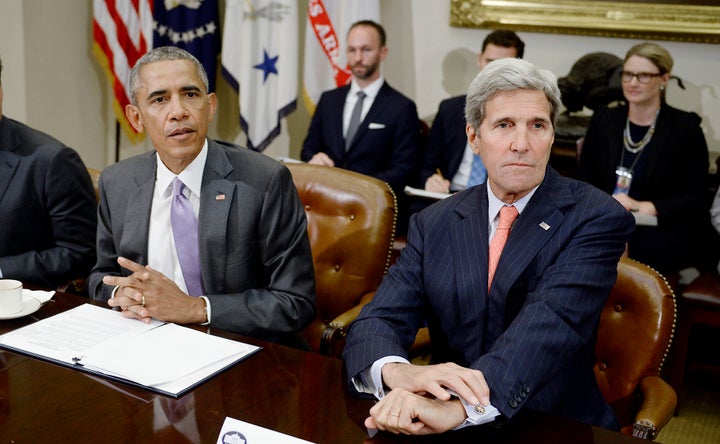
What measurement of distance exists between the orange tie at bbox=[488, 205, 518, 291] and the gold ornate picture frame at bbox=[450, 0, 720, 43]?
114 inches

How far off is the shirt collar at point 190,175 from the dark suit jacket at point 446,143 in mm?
2066

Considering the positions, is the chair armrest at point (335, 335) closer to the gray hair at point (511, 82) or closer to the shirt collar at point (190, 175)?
the shirt collar at point (190, 175)

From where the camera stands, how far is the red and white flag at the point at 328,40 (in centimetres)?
449

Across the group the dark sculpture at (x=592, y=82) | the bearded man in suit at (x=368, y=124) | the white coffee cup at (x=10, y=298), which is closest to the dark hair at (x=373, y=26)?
the bearded man in suit at (x=368, y=124)

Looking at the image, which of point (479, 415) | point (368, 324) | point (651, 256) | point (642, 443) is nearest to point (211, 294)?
point (368, 324)

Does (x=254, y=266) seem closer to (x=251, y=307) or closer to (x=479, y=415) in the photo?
(x=251, y=307)

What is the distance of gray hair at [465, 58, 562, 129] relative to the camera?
161cm

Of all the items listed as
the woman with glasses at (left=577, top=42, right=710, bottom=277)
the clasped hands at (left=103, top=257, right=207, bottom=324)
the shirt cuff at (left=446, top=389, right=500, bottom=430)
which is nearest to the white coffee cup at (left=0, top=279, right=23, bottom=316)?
the clasped hands at (left=103, top=257, right=207, bottom=324)

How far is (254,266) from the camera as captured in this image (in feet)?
6.57

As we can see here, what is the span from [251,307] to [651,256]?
88.0 inches

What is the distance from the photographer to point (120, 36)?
15.0 ft

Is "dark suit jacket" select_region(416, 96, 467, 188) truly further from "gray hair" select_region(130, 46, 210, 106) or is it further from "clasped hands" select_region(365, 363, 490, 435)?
"clasped hands" select_region(365, 363, 490, 435)

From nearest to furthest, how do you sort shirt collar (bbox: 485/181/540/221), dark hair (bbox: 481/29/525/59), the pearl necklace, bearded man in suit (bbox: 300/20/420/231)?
shirt collar (bbox: 485/181/540/221), the pearl necklace, dark hair (bbox: 481/29/525/59), bearded man in suit (bbox: 300/20/420/231)

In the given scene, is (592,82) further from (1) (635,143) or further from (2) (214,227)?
(2) (214,227)
